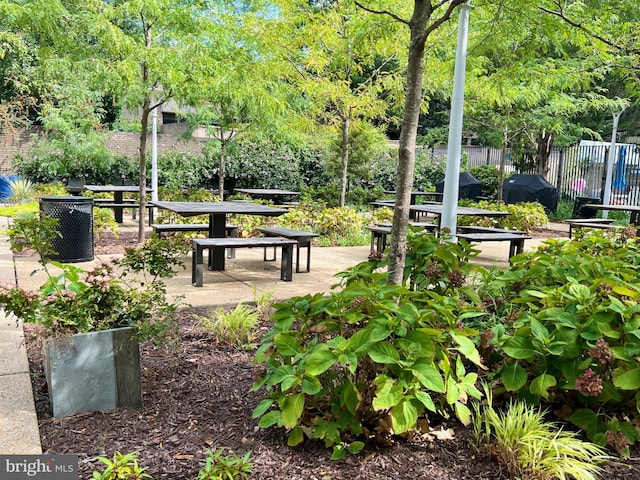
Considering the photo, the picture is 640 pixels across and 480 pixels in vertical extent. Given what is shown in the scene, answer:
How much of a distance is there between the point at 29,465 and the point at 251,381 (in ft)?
4.72

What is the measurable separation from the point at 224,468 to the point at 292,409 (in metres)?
0.39

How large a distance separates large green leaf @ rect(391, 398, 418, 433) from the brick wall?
58.3 ft

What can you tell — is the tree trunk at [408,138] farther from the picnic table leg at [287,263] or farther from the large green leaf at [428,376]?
the picnic table leg at [287,263]

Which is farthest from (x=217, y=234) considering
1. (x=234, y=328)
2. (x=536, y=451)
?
(x=536, y=451)

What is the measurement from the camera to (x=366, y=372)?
114 inches

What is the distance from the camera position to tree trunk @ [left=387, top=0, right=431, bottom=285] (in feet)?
11.9

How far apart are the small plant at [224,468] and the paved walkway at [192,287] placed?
825 millimetres

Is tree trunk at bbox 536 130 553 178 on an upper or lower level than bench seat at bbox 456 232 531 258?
upper

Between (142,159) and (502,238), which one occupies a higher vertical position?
(142,159)

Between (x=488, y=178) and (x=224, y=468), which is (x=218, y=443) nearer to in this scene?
(x=224, y=468)

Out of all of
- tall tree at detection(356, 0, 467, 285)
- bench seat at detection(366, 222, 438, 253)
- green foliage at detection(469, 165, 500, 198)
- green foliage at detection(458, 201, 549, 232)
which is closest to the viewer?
tall tree at detection(356, 0, 467, 285)

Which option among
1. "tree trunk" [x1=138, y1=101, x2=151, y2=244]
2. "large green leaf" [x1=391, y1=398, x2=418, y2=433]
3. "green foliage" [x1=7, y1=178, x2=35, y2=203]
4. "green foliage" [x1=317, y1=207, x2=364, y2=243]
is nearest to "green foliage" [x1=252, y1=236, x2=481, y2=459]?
"large green leaf" [x1=391, y1=398, x2=418, y2=433]

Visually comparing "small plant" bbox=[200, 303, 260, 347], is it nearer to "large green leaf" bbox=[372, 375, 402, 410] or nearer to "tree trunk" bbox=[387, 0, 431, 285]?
"tree trunk" bbox=[387, 0, 431, 285]

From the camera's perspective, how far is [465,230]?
10.3 metres
